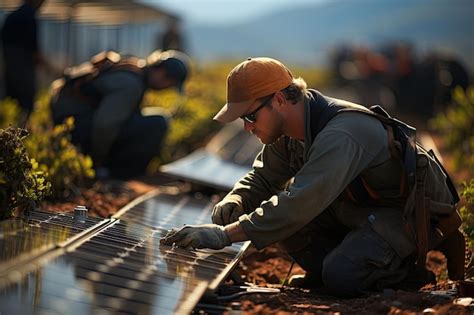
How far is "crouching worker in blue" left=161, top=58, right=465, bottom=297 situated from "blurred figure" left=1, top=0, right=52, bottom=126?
16.5 ft

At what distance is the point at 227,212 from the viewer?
4.81m

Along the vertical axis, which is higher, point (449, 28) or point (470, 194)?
point (470, 194)

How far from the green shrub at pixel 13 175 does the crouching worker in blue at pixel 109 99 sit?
3.06 m

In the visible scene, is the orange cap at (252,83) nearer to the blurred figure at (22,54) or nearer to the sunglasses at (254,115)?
the sunglasses at (254,115)

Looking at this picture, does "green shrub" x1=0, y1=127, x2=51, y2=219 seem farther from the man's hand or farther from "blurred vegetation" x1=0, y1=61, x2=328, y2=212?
the man's hand

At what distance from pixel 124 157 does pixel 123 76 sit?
3.19ft

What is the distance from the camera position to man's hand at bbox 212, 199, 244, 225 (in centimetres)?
480

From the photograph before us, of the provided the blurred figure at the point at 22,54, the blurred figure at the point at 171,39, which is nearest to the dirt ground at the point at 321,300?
the blurred figure at the point at 22,54

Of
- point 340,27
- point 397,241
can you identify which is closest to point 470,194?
point 397,241

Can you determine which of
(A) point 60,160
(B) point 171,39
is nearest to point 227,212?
(A) point 60,160

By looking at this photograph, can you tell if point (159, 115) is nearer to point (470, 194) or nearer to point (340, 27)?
point (470, 194)

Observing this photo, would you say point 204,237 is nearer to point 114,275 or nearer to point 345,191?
point 114,275

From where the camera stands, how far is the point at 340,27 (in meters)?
158

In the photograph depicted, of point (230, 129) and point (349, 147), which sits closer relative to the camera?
point (349, 147)
